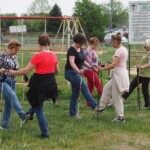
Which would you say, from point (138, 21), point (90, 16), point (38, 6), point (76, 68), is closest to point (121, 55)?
point (76, 68)

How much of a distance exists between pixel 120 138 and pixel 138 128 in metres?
0.86

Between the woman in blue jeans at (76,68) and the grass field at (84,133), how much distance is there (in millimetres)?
434

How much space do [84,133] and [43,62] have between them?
1.49 meters

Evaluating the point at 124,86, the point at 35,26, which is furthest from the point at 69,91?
the point at 35,26

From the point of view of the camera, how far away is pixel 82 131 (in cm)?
803

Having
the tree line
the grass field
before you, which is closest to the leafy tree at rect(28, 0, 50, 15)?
the tree line

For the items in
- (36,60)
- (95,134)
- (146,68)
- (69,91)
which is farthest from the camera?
(69,91)

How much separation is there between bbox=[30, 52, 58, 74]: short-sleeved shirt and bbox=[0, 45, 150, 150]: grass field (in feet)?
3.67

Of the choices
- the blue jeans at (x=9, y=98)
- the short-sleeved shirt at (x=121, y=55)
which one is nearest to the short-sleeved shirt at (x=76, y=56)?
the short-sleeved shirt at (x=121, y=55)

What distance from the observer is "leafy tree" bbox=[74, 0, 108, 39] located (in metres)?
58.5

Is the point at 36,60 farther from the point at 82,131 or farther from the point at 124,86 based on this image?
the point at 124,86

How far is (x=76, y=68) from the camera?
9023 millimetres

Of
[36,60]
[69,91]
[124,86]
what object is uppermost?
[36,60]

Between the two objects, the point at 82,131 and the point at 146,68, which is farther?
the point at 146,68
